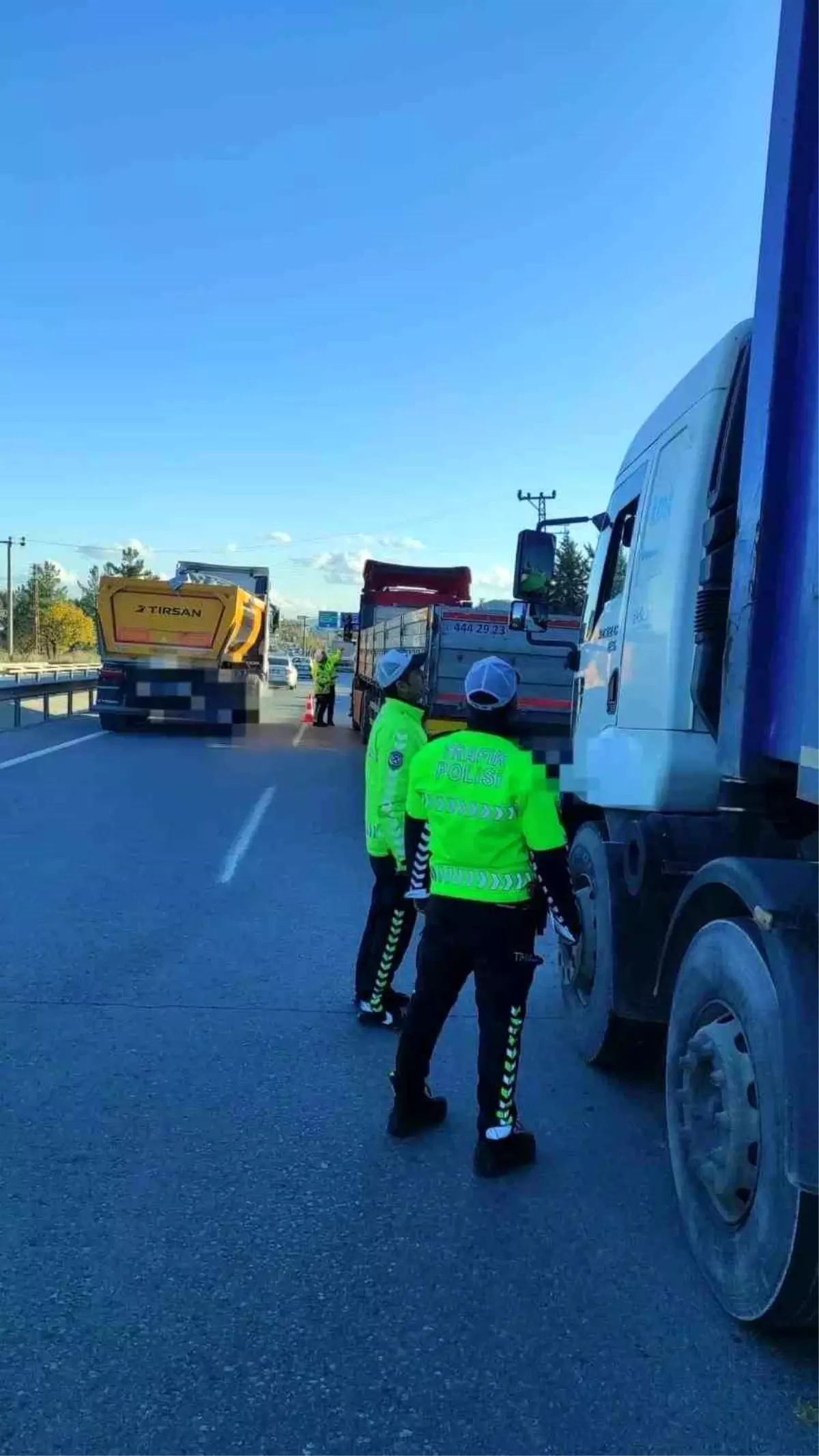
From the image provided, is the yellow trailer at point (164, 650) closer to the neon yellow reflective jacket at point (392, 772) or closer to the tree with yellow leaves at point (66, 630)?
the neon yellow reflective jacket at point (392, 772)

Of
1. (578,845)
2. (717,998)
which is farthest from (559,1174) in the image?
(578,845)

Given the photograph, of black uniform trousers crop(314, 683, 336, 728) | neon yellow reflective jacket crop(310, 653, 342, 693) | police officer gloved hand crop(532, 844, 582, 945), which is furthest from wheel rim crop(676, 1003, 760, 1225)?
black uniform trousers crop(314, 683, 336, 728)

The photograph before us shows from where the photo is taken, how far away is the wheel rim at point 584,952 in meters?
4.52

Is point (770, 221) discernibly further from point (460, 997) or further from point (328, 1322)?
point (460, 997)

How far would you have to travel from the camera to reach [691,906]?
3.22m

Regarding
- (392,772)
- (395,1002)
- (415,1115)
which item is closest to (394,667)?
(392,772)

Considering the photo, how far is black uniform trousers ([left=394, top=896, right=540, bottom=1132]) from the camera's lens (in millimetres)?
3600

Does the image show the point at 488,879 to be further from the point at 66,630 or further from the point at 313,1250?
the point at 66,630

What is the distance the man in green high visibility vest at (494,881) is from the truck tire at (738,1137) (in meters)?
0.59

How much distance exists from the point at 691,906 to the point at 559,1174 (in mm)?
1078

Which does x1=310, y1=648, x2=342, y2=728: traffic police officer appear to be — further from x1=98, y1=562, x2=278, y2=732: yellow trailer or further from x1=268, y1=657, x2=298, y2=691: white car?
x1=268, y1=657, x2=298, y2=691: white car

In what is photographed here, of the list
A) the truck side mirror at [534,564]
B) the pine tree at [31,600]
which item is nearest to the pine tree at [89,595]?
the pine tree at [31,600]

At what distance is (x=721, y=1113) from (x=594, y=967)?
1.65m

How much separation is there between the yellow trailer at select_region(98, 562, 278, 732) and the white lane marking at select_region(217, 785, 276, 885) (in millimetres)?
6978
